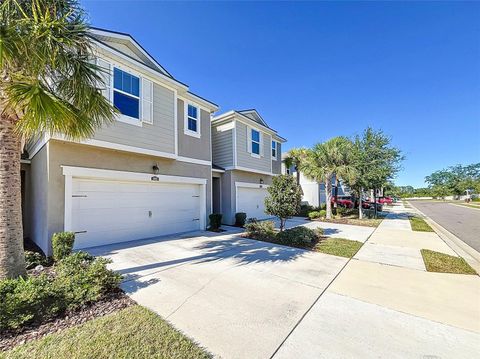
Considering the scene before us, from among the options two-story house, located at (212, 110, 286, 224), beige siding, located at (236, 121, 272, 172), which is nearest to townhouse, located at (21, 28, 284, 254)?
two-story house, located at (212, 110, 286, 224)

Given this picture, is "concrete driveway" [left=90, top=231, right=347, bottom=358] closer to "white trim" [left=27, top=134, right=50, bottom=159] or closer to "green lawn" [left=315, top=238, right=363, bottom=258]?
"green lawn" [left=315, top=238, right=363, bottom=258]

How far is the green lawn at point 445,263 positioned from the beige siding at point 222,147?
9.55 meters

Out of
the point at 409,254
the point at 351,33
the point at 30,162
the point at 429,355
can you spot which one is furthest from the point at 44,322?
the point at 351,33

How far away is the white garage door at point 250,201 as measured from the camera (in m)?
13.7

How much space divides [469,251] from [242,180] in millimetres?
10484

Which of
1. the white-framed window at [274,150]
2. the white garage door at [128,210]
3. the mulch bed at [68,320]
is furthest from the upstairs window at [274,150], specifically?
the mulch bed at [68,320]

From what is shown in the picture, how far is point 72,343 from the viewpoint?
8.72 ft

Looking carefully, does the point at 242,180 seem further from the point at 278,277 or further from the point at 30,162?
the point at 30,162

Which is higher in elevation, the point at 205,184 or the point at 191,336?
the point at 205,184

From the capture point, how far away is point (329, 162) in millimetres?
16406

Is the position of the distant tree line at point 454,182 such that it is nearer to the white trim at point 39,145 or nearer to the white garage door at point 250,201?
the white garage door at point 250,201

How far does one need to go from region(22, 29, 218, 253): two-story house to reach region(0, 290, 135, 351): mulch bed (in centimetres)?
404

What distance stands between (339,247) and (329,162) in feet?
32.7

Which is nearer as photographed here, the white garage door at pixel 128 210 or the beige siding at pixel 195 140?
the white garage door at pixel 128 210
